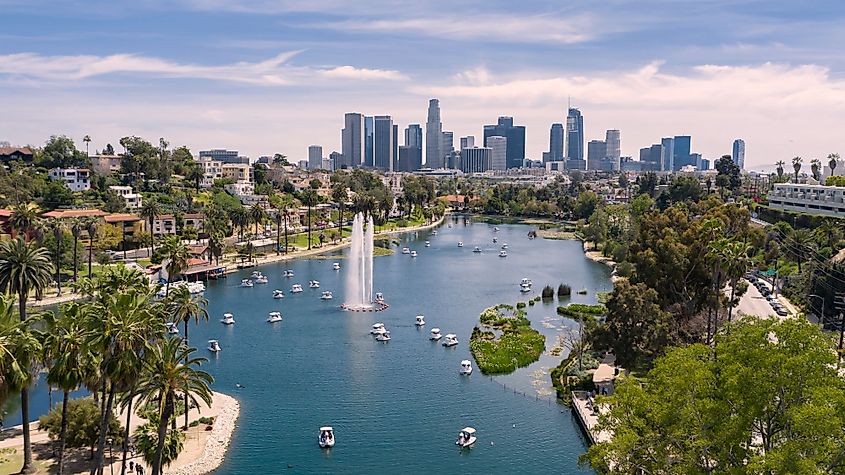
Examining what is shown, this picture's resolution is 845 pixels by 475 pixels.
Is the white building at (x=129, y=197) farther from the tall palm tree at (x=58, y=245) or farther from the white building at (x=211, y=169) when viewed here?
the tall palm tree at (x=58, y=245)

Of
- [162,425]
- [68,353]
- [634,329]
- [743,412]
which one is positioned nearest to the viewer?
[743,412]

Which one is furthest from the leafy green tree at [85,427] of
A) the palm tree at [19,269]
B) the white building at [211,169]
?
the white building at [211,169]

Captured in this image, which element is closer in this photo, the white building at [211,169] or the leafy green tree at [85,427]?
the leafy green tree at [85,427]

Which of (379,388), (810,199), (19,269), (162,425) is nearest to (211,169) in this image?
(810,199)

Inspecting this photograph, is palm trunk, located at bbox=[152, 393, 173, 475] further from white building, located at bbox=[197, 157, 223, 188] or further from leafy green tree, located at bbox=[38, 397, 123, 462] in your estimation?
white building, located at bbox=[197, 157, 223, 188]

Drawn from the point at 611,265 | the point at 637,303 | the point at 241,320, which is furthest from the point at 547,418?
the point at 611,265

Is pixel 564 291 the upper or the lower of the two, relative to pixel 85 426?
lower

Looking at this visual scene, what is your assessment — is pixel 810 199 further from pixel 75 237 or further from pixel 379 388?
pixel 75 237
